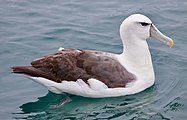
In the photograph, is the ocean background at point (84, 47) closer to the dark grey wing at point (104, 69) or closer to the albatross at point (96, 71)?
the albatross at point (96, 71)

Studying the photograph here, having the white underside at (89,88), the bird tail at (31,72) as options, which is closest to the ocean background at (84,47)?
the white underside at (89,88)

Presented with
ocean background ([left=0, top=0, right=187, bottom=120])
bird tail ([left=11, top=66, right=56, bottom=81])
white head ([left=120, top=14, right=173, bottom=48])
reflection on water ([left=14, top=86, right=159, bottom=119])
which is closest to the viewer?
reflection on water ([left=14, top=86, right=159, bottom=119])

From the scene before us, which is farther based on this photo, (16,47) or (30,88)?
(16,47)

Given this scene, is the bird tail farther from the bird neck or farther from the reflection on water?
the bird neck

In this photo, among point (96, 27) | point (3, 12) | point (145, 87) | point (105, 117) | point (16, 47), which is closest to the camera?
point (105, 117)

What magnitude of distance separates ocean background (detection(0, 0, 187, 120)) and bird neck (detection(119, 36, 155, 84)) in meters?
0.29

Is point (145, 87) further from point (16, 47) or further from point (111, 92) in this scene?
point (16, 47)

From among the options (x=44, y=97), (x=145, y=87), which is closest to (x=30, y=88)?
(x=44, y=97)

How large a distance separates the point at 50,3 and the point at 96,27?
191 centimetres

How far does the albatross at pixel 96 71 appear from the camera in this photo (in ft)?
30.6

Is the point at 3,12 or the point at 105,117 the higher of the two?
the point at 3,12

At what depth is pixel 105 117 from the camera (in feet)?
29.5

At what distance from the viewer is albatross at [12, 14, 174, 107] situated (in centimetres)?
932

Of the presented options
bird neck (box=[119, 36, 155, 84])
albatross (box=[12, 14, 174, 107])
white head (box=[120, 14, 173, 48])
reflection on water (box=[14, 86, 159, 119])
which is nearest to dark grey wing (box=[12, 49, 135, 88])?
albatross (box=[12, 14, 174, 107])
